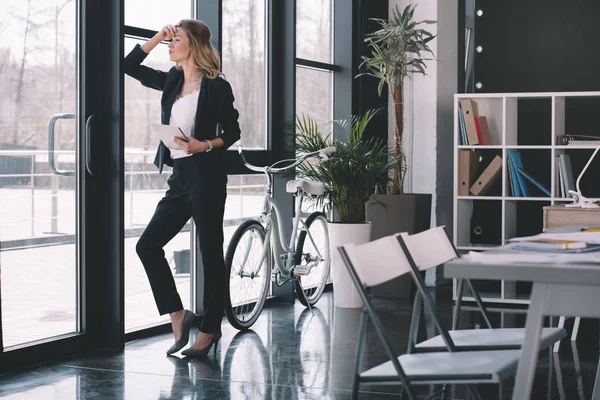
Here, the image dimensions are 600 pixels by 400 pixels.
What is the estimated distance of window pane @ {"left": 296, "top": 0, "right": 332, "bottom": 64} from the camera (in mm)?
7220

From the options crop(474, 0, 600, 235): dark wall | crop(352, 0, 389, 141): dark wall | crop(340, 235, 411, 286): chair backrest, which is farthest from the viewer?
crop(352, 0, 389, 141): dark wall

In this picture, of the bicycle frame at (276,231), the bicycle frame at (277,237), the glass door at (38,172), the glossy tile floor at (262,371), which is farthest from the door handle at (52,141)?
the bicycle frame at (277,237)

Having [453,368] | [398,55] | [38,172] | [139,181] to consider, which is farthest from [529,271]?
[398,55]

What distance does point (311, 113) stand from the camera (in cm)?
739

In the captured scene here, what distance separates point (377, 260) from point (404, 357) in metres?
0.34

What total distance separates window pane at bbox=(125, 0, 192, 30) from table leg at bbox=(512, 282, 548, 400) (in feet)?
11.3

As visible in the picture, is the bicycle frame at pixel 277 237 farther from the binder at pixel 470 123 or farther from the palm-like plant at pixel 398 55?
the binder at pixel 470 123

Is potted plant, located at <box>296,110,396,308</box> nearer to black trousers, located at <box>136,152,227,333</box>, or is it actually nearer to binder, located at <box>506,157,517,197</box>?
binder, located at <box>506,157,517,197</box>

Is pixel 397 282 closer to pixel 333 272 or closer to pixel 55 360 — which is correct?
pixel 333 272

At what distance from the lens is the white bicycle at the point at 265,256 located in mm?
5438

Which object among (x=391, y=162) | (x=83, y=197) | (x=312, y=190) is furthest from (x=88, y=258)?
(x=391, y=162)

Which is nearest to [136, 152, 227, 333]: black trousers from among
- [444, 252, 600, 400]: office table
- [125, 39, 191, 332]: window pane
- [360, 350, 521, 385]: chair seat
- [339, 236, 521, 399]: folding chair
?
[125, 39, 191, 332]: window pane

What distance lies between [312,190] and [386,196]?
3.48 feet

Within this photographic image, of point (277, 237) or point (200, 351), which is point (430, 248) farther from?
point (277, 237)
